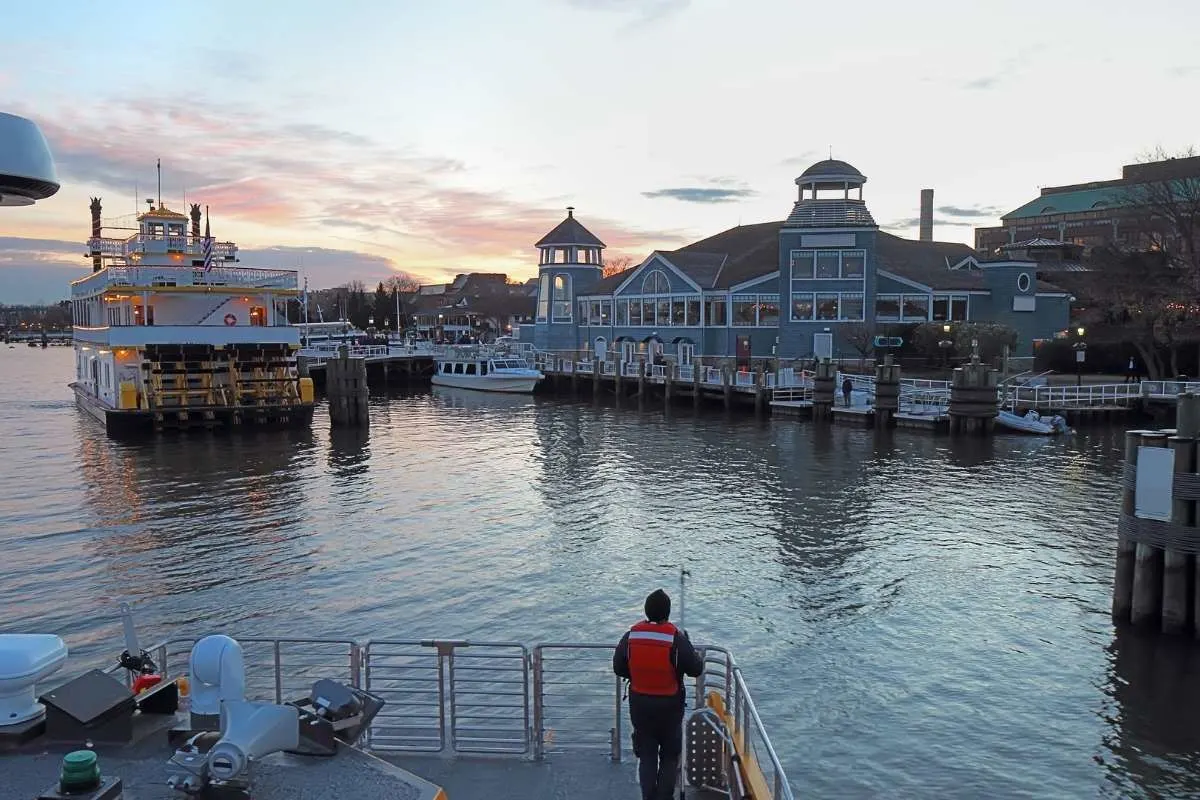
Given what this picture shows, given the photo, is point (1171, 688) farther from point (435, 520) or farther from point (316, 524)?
point (316, 524)

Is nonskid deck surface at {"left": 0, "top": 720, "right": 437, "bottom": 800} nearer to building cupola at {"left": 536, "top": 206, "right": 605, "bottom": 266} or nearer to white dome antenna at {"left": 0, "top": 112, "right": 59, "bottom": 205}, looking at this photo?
white dome antenna at {"left": 0, "top": 112, "right": 59, "bottom": 205}

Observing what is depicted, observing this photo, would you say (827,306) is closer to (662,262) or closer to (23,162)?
(662,262)

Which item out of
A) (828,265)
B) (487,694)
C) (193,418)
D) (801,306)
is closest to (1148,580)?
(487,694)

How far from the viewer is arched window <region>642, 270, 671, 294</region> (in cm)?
6894

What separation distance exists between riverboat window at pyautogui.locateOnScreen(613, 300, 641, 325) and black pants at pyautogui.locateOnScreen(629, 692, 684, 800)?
216 ft

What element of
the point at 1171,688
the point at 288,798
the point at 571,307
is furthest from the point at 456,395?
the point at 288,798

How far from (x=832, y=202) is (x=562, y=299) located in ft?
84.3

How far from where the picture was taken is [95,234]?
59281 mm

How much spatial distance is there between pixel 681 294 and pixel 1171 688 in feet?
182

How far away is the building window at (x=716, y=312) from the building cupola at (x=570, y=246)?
16.1 metres

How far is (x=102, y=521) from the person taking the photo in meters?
25.0

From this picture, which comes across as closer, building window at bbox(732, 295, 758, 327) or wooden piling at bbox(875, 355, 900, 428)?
wooden piling at bbox(875, 355, 900, 428)

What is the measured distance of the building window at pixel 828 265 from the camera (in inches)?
2451

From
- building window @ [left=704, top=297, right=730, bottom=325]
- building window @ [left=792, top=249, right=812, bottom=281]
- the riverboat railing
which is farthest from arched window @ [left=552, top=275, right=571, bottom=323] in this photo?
the riverboat railing
